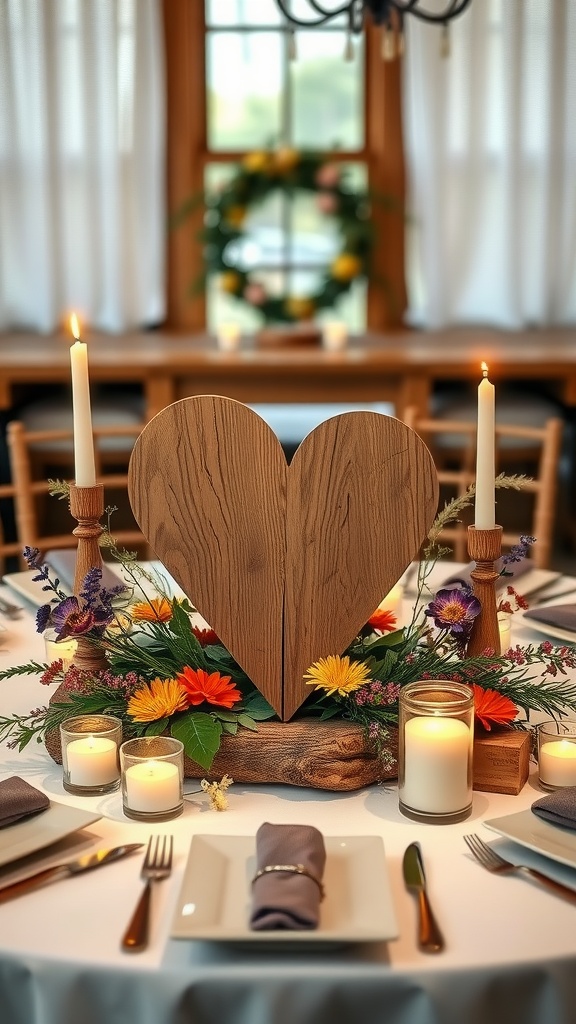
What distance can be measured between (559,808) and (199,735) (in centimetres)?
32

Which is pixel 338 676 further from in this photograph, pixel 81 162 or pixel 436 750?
pixel 81 162

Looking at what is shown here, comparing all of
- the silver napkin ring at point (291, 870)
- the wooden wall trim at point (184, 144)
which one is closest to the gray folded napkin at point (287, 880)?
the silver napkin ring at point (291, 870)

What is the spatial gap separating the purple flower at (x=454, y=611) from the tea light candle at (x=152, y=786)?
28 cm

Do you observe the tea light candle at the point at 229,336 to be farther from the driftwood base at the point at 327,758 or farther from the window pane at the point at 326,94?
the driftwood base at the point at 327,758

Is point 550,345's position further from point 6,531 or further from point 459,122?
point 6,531

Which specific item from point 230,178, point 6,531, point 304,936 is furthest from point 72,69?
point 304,936

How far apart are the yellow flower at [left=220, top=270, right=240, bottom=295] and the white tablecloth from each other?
10.1 feet

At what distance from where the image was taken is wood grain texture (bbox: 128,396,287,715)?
1080mm

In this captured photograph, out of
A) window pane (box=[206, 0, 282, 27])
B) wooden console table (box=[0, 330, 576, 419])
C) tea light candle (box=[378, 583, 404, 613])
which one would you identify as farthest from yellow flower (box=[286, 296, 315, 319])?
tea light candle (box=[378, 583, 404, 613])

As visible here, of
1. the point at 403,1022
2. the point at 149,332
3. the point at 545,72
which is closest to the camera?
the point at 403,1022

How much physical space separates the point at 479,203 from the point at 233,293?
2.84 feet

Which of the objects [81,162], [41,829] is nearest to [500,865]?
[41,829]

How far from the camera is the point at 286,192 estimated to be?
385 cm

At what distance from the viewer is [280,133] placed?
3.90 m
